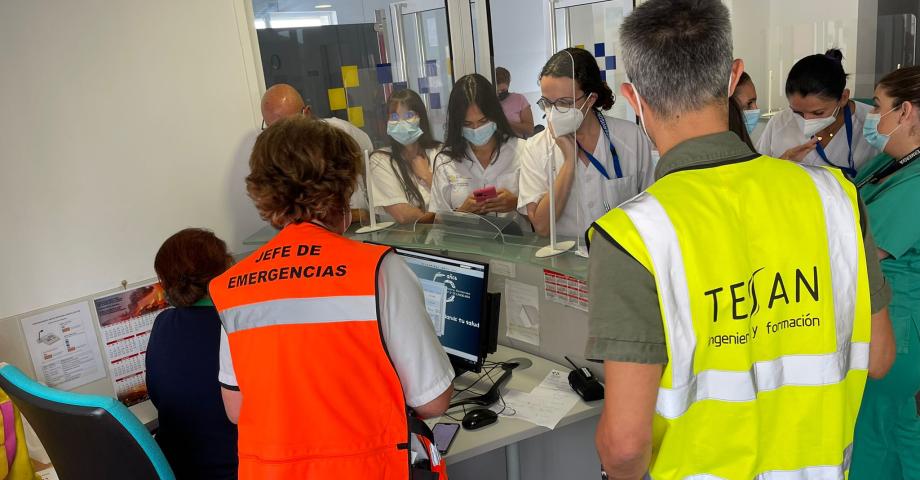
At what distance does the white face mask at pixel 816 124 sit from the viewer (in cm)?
277

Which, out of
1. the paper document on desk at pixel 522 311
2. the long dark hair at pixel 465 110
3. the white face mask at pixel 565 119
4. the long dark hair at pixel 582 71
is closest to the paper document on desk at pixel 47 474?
the paper document on desk at pixel 522 311

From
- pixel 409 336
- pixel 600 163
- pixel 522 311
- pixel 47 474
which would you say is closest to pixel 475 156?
pixel 600 163

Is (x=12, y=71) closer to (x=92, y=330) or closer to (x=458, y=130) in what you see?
(x=92, y=330)

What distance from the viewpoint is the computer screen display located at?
2.01m

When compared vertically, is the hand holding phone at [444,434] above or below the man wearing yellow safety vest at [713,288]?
below

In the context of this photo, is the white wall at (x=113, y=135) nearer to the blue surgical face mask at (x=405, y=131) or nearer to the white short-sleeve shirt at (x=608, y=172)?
the blue surgical face mask at (x=405, y=131)

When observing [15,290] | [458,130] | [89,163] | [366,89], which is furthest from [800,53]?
[15,290]

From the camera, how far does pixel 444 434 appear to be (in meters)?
1.86

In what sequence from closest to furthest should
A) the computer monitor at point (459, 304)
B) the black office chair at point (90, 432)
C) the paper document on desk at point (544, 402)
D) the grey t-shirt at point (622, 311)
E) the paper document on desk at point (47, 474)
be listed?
the grey t-shirt at point (622, 311), the black office chair at point (90, 432), the paper document on desk at point (544, 402), the computer monitor at point (459, 304), the paper document on desk at point (47, 474)

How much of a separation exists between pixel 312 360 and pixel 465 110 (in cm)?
178

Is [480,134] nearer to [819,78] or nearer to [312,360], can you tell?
[819,78]

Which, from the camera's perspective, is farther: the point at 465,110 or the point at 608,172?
the point at 465,110

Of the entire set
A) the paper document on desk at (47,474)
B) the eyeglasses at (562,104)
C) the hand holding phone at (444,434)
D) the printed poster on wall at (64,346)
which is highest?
the eyeglasses at (562,104)

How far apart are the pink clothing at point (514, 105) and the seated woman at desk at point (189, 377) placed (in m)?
1.55
